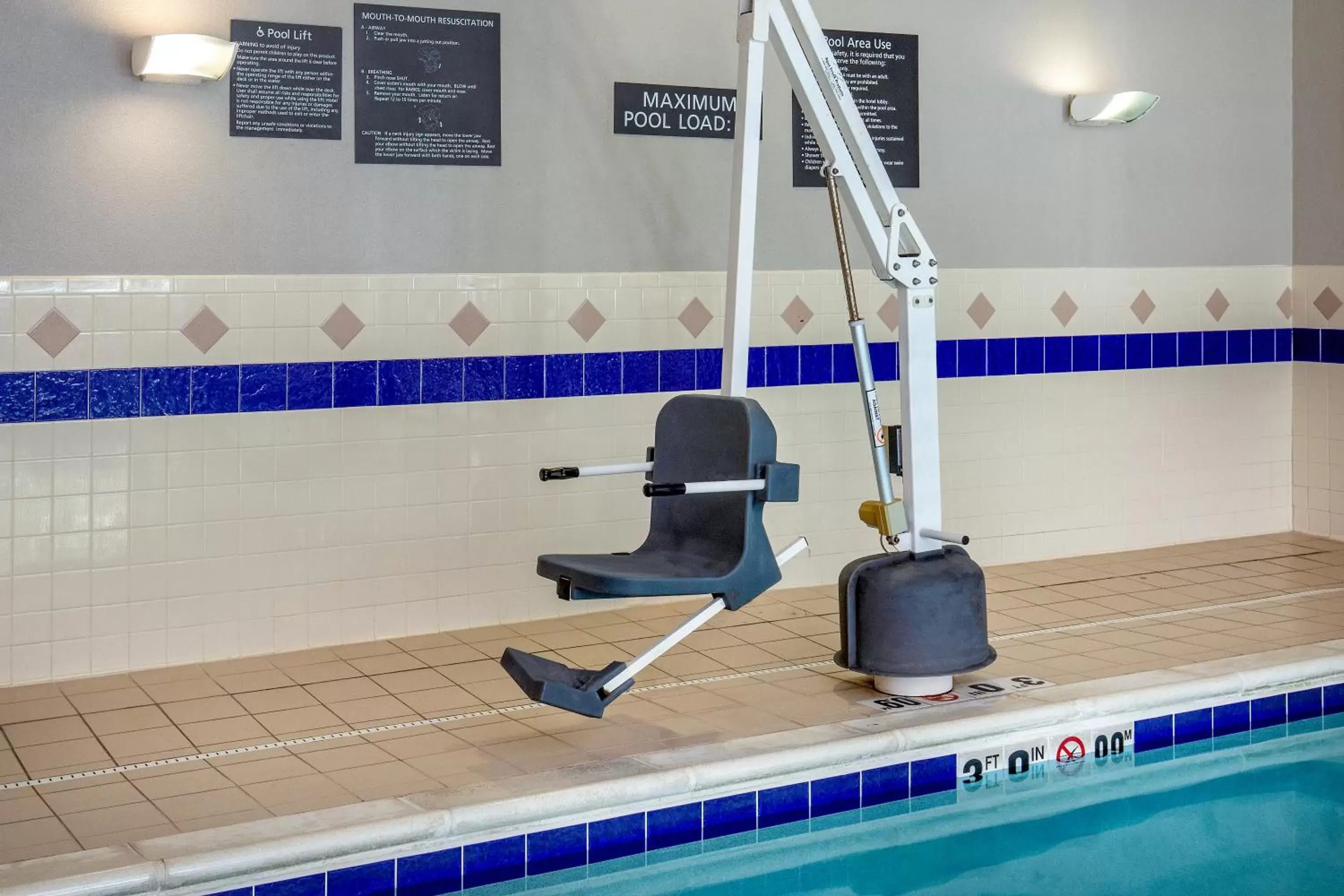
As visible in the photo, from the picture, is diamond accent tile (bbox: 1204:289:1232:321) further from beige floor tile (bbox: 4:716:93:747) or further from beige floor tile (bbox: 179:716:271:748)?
beige floor tile (bbox: 4:716:93:747)

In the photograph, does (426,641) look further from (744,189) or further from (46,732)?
(744,189)

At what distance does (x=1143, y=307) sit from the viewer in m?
7.08

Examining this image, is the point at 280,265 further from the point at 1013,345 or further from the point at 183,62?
the point at 1013,345

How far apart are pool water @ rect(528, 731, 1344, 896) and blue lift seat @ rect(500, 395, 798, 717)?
596 mm

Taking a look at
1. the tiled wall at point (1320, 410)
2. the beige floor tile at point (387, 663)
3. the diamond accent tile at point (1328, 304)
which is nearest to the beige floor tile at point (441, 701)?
the beige floor tile at point (387, 663)

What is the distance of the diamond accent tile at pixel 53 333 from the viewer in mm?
4926

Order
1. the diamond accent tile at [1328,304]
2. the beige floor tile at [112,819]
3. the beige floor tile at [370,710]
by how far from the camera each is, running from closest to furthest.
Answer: the beige floor tile at [112,819], the beige floor tile at [370,710], the diamond accent tile at [1328,304]

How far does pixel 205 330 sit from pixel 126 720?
1.35 m

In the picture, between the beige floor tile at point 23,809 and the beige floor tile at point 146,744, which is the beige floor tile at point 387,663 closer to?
the beige floor tile at point 146,744

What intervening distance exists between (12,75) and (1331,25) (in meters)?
5.69

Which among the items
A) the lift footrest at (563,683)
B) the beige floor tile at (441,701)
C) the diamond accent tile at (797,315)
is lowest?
the beige floor tile at (441,701)

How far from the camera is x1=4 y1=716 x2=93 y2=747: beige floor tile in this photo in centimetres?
433

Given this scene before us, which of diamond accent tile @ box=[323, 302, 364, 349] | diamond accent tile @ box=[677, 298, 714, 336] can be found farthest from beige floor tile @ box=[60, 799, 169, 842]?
diamond accent tile @ box=[677, 298, 714, 336]

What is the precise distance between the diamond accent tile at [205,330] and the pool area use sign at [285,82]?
61cm
